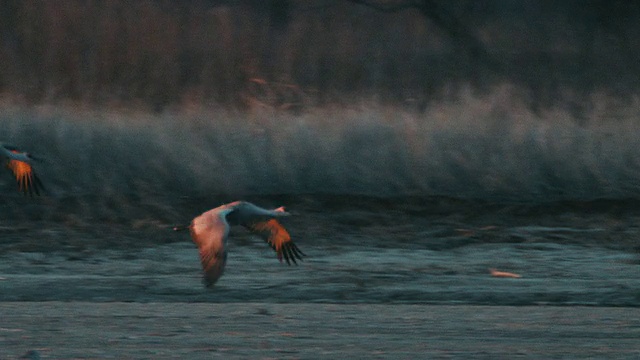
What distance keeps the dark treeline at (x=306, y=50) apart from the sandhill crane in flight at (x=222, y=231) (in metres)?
6.12

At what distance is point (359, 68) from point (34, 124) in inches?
187

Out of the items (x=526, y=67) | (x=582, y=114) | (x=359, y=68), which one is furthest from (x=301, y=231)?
(x=526, y=67)

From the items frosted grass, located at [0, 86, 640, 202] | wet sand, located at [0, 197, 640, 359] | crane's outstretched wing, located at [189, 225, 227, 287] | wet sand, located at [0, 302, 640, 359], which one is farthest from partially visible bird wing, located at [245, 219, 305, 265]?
frosted grass, located at [0, 86, 640, 202]

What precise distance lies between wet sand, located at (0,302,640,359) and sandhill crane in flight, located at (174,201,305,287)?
276 mm

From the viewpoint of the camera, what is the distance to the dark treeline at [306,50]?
52.3ft

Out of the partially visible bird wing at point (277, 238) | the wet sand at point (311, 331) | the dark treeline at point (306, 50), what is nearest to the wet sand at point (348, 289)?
the wet sand at point (311, 331)

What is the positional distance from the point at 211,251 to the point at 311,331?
2.77 ft

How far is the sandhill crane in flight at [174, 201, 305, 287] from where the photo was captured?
764cm

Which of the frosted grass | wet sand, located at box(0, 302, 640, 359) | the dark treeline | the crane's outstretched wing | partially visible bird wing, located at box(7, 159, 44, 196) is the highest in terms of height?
the dark treeline

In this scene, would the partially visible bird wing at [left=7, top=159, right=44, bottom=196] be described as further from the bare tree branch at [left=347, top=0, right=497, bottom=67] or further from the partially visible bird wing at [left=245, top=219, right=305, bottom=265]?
the bare tree branch at [left=347, top=0, right=497, bottom=67]

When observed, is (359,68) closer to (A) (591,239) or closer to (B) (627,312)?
(A) (591,239)

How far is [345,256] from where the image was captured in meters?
10.3

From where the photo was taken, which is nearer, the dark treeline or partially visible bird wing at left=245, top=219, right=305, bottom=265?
partially visible bird wing at left=245, top=219, right=305, bottom=265

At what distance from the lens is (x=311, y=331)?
280 inches
